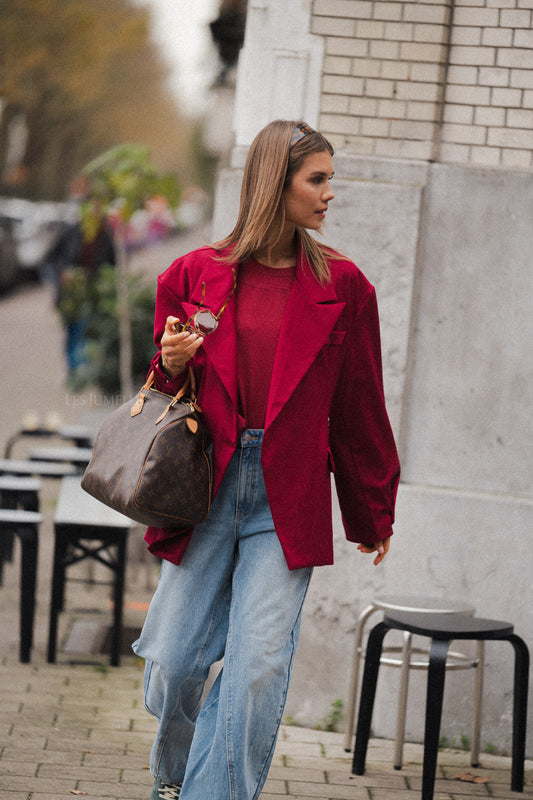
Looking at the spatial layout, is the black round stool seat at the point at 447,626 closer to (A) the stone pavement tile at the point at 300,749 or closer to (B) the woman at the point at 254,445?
(A) the stone pavement tile at the point at 300,749

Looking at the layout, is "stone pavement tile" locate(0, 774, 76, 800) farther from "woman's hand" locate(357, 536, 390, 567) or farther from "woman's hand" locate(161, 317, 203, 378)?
"woman's hand" locate(161, 317, 203, 378)

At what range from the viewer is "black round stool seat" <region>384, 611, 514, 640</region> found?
392 cm

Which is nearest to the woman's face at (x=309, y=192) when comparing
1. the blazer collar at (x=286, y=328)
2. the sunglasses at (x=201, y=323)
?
the blazer collar at (x=286, y=328)

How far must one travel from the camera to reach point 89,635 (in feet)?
20.1

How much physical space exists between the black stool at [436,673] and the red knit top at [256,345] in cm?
125

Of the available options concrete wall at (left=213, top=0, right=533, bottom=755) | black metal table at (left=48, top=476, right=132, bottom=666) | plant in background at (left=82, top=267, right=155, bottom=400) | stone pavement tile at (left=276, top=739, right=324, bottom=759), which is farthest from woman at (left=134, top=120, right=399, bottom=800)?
plant in background at (left=82, top=267, right=155, bottom=400)

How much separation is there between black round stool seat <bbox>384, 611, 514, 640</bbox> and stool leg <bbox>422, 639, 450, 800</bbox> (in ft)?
0.22

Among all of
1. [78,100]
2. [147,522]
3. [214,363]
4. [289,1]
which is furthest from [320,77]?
[78,100]

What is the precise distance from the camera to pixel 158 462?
10.0 ft

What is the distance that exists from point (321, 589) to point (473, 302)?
4.59 feet

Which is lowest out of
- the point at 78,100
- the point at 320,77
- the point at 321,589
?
the point at 321,589

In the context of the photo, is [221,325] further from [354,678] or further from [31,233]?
[31,233]

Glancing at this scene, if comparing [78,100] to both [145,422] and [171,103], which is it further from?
[145,422]

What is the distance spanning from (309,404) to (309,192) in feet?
2.00
